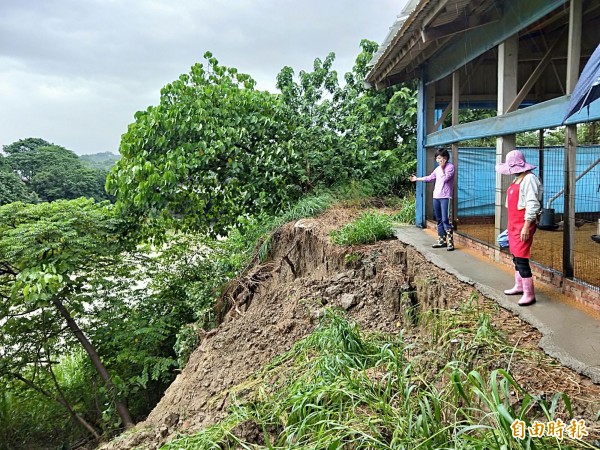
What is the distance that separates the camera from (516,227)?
3.78m

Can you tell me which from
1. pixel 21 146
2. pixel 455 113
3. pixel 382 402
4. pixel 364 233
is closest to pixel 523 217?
pixel 382 402

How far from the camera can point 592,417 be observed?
2.16 m

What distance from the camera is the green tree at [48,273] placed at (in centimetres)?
786

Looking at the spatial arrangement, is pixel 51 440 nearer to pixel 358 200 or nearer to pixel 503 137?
pixel 358 200

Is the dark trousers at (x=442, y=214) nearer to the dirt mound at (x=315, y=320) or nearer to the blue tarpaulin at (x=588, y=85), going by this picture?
A: the dirt mound at (x=315, y=320)

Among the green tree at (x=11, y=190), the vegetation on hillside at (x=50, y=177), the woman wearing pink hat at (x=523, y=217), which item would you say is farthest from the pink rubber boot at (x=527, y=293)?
the vegetation on hillside at (x=50, y=177)

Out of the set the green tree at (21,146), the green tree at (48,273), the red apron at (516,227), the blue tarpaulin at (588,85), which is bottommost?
the green tree at (48,273)

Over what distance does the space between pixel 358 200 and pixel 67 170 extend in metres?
50.9

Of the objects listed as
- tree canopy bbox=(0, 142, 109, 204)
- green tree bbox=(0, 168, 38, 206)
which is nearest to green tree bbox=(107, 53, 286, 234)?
green tree bbox=(0, 168, 38, 206)

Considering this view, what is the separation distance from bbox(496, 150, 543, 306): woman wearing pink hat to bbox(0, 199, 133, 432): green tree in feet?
23.2

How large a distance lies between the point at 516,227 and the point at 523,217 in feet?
0.37

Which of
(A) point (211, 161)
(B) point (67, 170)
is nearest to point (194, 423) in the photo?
(A) point (211, 161)

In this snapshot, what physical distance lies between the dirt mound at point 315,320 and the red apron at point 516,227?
1.93 ft

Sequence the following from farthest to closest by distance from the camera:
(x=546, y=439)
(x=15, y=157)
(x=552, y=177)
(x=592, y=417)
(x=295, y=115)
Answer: (x=15, y=157) → (x=295, y=115) → (x=552, y=177) → (x=592, y=417) → (x=546, y=439)
